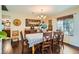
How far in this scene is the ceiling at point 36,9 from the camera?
5.58 ft

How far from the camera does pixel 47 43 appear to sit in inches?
69.4

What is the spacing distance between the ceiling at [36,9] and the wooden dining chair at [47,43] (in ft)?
1.10

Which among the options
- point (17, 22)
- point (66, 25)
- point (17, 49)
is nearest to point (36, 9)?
point (17, 22)

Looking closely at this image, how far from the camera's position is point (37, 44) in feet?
5.78

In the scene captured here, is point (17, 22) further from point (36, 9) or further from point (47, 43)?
point (47, 43)

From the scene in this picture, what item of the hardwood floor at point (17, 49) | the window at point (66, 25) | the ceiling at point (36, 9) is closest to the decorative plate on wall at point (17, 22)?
the ceiling at point (36, 9)

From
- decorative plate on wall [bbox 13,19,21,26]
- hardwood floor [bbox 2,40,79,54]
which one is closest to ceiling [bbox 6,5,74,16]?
decorative plate on wall [bbox 13,19,21,26]

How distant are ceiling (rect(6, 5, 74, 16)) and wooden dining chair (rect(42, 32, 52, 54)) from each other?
1.10 feet

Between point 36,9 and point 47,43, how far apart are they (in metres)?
0.57

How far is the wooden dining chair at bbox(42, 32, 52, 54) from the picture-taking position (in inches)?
68.4

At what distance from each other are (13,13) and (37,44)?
0.62 meters

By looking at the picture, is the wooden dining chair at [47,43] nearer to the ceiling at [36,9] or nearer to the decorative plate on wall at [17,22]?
the ceiling at [36,9]
